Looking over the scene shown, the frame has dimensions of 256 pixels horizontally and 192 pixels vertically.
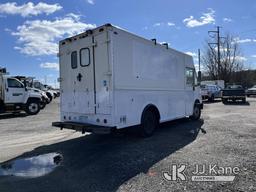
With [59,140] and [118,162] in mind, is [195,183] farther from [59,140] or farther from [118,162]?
[59,140]

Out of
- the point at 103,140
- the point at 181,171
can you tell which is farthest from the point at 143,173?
the point at 103,140

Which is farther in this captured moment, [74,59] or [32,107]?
[32,107]

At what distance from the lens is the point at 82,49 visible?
26.5 ft

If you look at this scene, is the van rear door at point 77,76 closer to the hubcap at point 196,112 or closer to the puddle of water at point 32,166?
the puddle of water at point 32,166

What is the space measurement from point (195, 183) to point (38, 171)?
318cm

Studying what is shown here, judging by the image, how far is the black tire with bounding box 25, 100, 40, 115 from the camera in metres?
17.4

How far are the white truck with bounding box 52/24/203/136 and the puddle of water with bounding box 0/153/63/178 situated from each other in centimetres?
122

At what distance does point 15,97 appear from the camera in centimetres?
1680

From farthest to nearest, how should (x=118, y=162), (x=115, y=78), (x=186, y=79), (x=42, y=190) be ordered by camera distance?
(x=186, y=79) → (x=115, y=78) → (x=118, y=162) → (x=42, y=190)

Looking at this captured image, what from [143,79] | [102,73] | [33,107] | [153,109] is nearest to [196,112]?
[153,109]

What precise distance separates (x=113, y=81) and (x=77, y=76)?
152cm

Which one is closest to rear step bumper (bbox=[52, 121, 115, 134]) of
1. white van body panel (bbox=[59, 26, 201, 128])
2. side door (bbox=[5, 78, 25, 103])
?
white van body panel (bbox=[59, 26, 201, 128])

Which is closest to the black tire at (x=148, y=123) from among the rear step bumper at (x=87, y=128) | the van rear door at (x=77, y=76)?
the rear step bumper at (x=87, y=128)

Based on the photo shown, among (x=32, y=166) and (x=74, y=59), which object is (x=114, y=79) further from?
(x=32, y=166)
